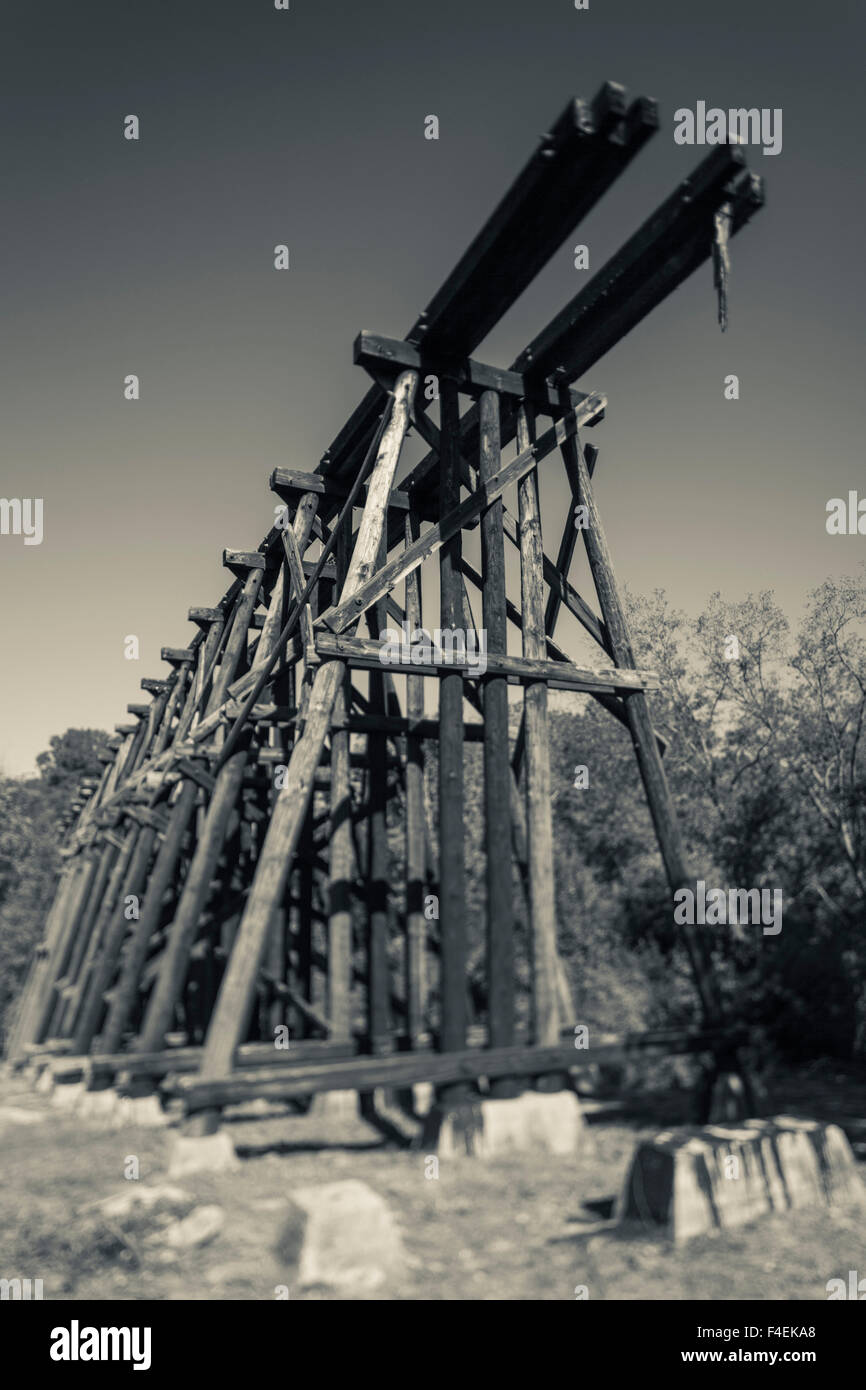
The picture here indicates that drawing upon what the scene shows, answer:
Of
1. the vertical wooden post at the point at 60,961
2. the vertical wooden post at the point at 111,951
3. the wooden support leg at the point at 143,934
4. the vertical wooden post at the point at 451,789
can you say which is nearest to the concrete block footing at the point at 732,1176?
the vertical wooden post at the point at 451,789

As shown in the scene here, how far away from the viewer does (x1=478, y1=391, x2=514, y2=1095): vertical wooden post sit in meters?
5.52

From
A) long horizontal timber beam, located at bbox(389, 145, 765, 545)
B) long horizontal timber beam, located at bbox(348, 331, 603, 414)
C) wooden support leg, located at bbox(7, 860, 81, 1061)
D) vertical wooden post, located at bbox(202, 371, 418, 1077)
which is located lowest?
wooden support leg, located at bbox(7, 860, 81, 1061)

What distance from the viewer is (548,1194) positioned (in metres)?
4.84

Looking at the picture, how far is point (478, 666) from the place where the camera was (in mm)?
6086

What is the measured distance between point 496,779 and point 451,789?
31cm

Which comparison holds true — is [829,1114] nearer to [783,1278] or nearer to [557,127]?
[783,1278]

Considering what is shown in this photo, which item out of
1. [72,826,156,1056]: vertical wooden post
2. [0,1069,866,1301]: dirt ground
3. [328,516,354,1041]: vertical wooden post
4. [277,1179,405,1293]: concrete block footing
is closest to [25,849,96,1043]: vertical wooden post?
[72,826,156,1056]: vertical wooden post

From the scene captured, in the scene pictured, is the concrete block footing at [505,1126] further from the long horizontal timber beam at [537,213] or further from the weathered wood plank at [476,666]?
the long horizontal timber beam at [537,213]

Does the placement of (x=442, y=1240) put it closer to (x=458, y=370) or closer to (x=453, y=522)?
(x=453, y=522)

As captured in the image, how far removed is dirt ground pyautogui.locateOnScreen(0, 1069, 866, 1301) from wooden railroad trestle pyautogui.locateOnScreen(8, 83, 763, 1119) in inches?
22.6

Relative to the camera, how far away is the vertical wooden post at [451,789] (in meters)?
5.52

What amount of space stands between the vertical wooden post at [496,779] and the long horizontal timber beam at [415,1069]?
199 mm

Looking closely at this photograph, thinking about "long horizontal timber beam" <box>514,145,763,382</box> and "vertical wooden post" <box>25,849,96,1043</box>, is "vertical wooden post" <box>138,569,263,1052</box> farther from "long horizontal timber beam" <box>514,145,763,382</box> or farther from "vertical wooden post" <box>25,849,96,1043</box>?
"vertical wooden post" <box>25,849,96,1043</box>
